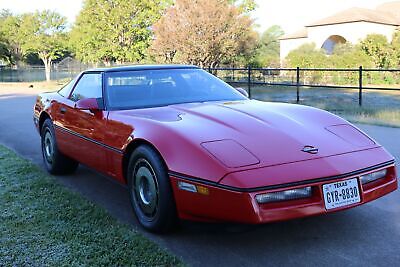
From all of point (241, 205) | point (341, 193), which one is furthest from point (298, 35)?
point (241, 205)

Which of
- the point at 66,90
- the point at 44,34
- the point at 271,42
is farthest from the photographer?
the point at 271,42

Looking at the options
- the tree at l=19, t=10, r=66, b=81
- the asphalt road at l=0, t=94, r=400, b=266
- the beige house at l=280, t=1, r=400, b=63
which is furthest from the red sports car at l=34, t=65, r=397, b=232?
the beige house at l=280, t=1, r=400, b=63

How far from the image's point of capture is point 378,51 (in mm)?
29984

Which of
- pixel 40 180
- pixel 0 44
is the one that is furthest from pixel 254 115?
pixel 0 44

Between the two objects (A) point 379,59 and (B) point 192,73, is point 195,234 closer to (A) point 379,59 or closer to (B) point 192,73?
(B) point 192,73

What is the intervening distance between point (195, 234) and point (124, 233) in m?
0.56

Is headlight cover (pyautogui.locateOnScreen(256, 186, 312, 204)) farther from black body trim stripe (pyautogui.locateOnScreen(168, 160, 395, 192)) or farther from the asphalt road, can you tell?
the asphalt road

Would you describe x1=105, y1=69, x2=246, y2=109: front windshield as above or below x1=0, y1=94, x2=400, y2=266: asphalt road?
above

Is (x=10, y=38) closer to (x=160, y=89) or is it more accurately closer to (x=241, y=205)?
(x=160, y=89)

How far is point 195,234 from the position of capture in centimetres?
378

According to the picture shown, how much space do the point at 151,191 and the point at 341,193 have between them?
1442mm

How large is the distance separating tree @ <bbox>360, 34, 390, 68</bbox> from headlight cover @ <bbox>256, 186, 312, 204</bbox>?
28.6m

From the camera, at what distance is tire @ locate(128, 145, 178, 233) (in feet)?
11.6

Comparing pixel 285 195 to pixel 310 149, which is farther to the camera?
pixel 310 149
